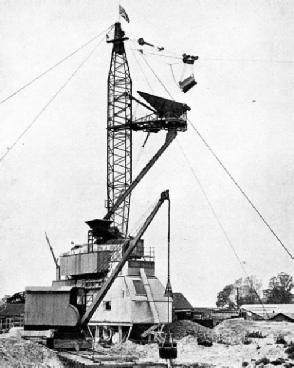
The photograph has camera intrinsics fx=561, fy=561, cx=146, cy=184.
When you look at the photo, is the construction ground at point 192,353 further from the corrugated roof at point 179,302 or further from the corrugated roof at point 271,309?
the corrugated roof at point 271,309

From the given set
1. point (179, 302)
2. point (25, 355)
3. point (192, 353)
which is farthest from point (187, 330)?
point (25, 355)

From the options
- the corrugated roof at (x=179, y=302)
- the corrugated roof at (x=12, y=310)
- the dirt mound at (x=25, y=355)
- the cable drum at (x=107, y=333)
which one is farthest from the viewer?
the corrugated roof at (x=179, y=302)

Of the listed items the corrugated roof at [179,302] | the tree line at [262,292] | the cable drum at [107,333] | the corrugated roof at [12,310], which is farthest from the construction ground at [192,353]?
the tree line at [262,292]

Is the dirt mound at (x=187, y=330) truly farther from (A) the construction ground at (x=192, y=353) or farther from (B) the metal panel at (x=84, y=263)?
(B) the metal panel at (x=84, y=263)

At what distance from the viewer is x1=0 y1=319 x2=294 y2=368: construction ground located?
2670 cm

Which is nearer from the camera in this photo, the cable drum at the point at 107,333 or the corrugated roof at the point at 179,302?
the cable drum at the point at 107,333

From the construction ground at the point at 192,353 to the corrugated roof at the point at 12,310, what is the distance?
14.0 m

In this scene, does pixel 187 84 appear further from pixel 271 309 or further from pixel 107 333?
pixel 271 309

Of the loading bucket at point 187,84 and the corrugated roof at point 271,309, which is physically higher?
the loading bucket at point 187,84

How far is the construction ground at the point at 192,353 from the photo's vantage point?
2670cm

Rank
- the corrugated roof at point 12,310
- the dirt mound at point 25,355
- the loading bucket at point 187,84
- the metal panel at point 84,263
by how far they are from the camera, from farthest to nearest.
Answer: the corrugated roof at point 12,310 < the metal panel at point 84,263 < the loading bucket at point 187,84 < the dirt mound at point 25,355

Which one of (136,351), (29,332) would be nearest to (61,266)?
(29,332)

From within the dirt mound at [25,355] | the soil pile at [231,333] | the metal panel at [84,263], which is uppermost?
the metal panel at [84,263]

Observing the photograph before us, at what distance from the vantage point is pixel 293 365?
25.6 meters
